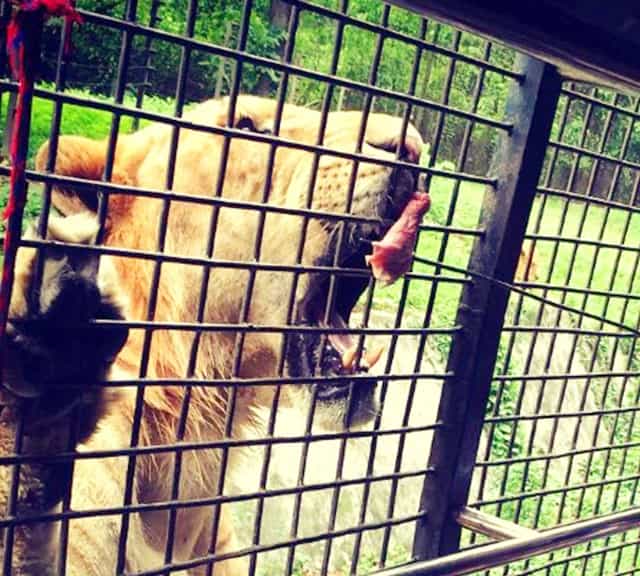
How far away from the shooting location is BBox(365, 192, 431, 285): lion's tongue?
1884 millimetres

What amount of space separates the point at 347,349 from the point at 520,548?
899 mm

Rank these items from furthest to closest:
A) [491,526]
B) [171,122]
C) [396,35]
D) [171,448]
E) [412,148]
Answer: [412,148] < [491,526] < [396,35] < [171,448] < [171,122]

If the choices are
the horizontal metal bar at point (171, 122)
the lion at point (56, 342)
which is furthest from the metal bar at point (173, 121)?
the lion at point (56, 342)

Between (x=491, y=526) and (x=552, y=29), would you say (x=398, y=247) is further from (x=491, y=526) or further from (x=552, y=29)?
(x=552, y=29)

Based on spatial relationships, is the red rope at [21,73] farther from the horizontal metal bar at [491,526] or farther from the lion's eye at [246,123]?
the lion's eye at [246,123]

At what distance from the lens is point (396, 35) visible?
5.46 feet

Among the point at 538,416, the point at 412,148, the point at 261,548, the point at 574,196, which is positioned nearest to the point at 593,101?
the point at 574,196

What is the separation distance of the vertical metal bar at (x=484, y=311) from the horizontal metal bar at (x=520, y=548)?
39cm

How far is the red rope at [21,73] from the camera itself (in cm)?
100

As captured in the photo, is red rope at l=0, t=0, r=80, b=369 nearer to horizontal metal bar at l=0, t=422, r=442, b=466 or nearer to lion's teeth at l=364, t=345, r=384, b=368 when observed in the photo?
horizontal metal bar at l=0, t=422, r=442, b=466

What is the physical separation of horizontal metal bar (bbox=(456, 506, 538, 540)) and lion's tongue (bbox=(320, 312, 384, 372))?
48 centimetres

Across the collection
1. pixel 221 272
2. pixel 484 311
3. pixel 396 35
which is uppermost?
pixel 396 35

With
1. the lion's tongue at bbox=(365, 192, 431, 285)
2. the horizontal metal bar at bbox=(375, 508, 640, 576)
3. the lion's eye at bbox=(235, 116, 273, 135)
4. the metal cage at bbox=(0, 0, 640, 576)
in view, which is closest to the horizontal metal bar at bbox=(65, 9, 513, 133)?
the metal cage at bbox=(0, 0, 640, 576)

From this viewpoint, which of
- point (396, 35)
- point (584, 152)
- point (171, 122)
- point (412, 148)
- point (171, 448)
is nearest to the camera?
point (171, 122)
